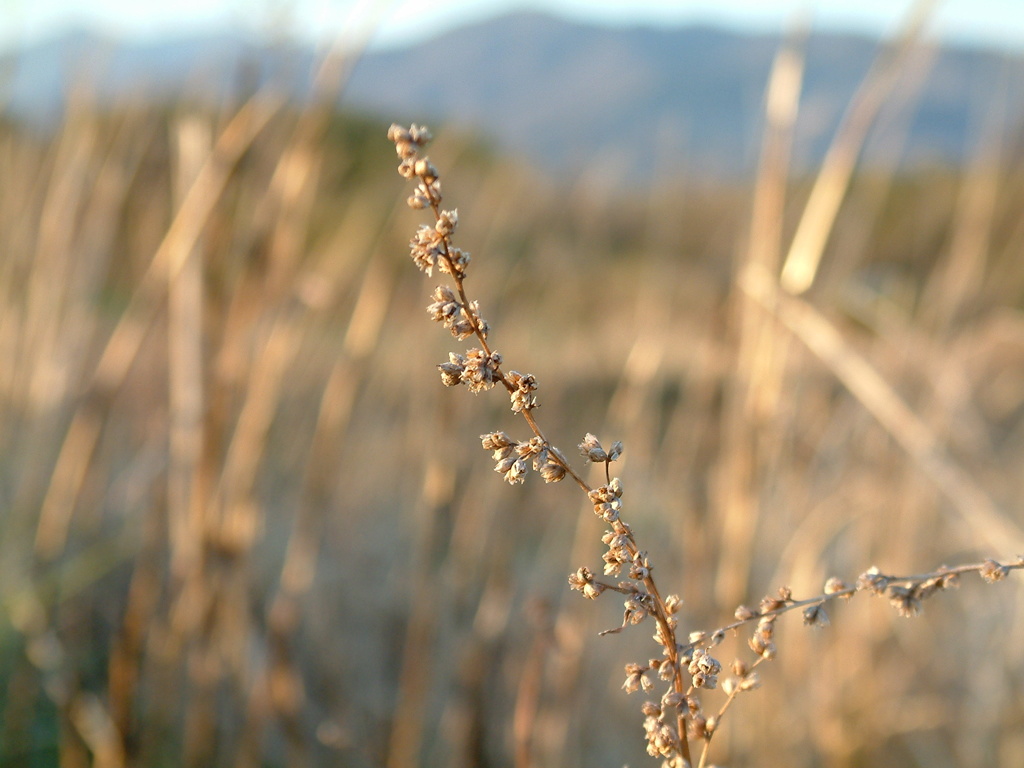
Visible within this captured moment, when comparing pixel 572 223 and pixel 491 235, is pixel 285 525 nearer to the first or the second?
pixel 491 235

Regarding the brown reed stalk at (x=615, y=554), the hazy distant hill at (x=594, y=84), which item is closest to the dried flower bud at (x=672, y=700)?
the brown reed stalk at (x=615, y=554)

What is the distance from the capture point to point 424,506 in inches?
49.5

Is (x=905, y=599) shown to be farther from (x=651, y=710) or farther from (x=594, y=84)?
(x=594, y=84)

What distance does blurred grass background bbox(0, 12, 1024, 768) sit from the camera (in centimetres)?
72

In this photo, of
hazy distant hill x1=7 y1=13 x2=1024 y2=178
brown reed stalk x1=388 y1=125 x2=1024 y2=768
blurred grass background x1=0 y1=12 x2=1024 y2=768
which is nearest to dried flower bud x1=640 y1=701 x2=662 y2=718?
brown reed stalk x1=388 y1=125 x2=1024 y2=768

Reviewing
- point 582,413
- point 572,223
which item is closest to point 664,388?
point 582,413

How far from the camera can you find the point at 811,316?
61 centimetres

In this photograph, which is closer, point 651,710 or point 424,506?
point 651,710

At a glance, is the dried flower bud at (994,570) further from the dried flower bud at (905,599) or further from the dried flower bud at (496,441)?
the dried flower bud at (496,441)

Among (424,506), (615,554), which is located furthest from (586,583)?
(424,506)

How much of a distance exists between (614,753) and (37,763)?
0.87m

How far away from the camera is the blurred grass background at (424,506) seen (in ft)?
2.38

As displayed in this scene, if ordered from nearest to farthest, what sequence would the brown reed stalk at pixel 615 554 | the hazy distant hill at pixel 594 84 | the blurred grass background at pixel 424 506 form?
1. the brown reed stalk at pixel 615 554
2. the blurred grass background at pixel 424 506
3. the hazy distant hill at pixel 594 84

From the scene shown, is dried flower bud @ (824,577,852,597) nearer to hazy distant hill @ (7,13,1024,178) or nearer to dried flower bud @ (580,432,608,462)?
dried flower bud @ (580,432,608,462)
